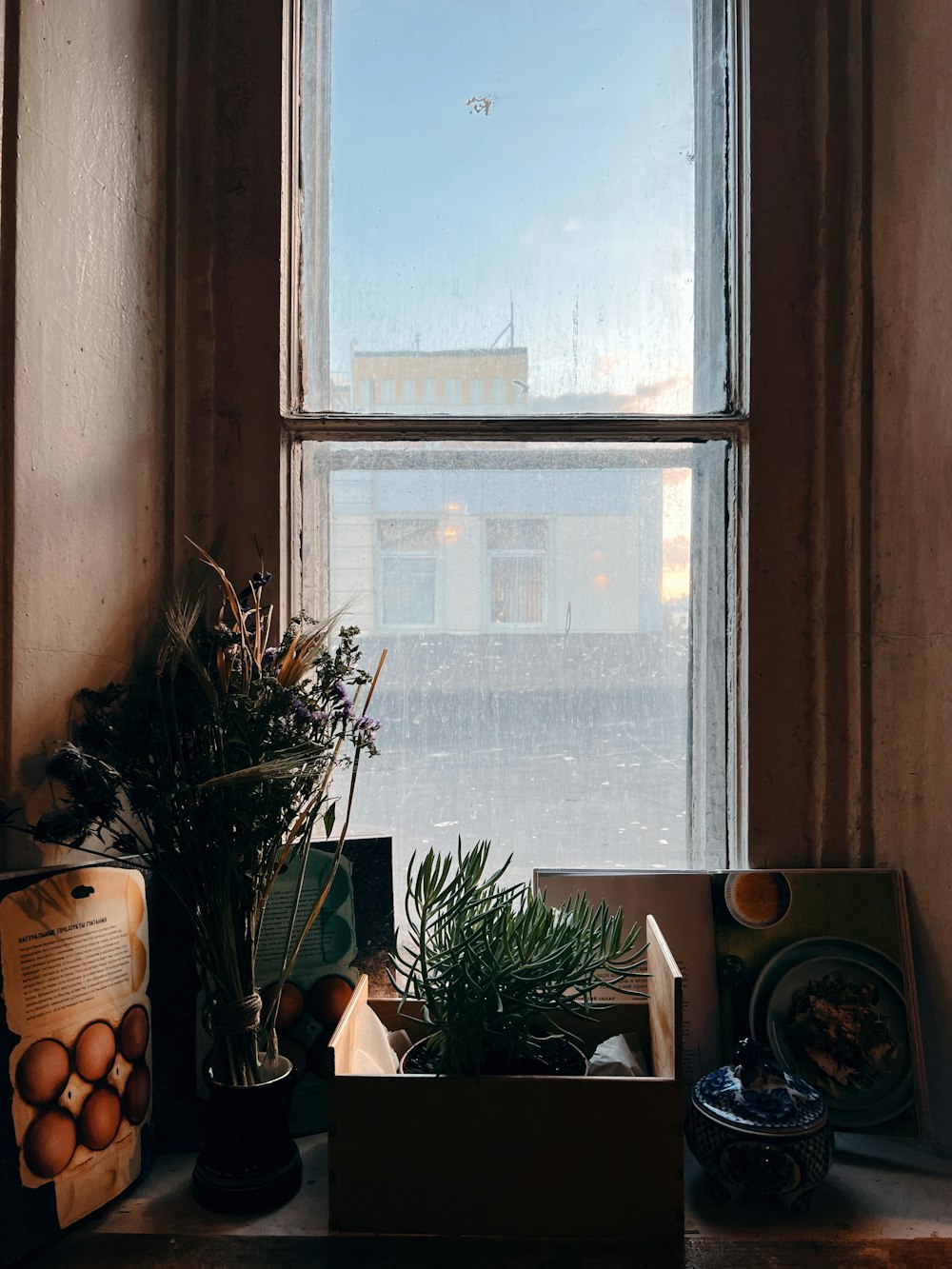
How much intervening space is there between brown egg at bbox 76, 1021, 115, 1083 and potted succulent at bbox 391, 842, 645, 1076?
0.34 metres

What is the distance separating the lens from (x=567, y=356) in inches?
57.3

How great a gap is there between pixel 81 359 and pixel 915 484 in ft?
3.66

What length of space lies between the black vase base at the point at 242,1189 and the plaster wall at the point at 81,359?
43 centimetres

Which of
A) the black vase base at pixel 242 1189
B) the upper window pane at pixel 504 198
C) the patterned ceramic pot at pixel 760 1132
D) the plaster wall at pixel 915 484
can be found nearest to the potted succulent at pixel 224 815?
the black vase base at pixel 242 1189

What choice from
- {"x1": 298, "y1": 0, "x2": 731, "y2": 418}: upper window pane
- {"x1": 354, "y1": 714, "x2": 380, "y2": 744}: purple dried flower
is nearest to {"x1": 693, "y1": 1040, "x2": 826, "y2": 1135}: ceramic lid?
{"x1": 354, "y1": 714, "x2": 380, "y2": 744}: purple dried flower

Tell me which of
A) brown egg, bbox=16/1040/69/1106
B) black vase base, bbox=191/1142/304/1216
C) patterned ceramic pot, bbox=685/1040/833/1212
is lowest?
black vase base, bbox=191/1142/304/1216

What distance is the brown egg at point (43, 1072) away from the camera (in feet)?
3.11

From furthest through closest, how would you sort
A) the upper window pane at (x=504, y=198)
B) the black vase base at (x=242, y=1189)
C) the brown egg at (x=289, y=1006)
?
the upper window pane at (x=504, y=198), the brown egg at (x=289, y=1006), the black vase base at (x=242, y=1189)

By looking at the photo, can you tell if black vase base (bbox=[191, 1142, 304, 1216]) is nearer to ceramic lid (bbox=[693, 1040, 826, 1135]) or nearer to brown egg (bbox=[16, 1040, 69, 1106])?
brown egg (bbox=[16, 1040, 69, 1106])

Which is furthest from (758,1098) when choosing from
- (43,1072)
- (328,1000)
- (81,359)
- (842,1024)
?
(81,359)

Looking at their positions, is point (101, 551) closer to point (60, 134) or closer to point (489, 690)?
point (60, 134)

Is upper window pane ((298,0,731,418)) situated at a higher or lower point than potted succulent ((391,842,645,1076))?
higher

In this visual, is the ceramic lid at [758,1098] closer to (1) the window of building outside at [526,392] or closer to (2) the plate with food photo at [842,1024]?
(2) the plate with food photo at [842,1024]

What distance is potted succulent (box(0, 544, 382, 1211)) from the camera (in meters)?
1.00
